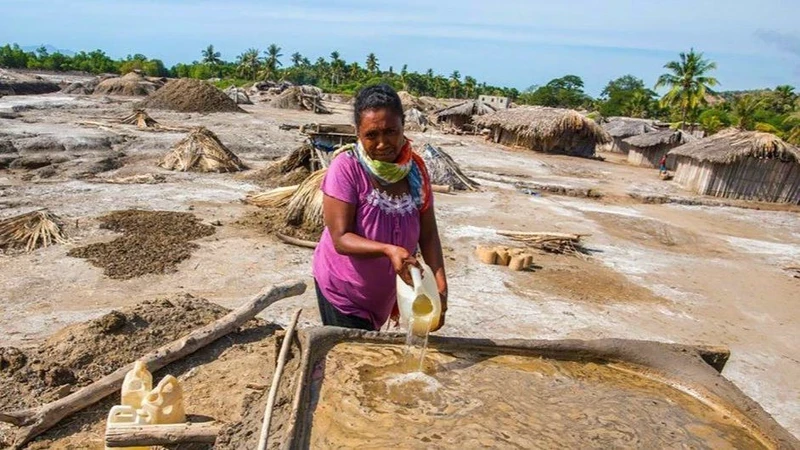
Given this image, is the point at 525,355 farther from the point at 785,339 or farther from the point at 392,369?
the point at 785,339

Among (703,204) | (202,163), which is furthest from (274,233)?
(703,204)

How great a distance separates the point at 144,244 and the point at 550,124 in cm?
1844

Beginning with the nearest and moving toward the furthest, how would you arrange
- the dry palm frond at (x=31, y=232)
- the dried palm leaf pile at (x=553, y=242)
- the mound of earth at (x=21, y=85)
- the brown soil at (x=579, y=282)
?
the dry palm frond at (x=31, y=232) → the brown soil at (x=579, y=282) → the dried palm leaf pile at (x=553, y=242) → the mound of earth at (x=21, y=85)

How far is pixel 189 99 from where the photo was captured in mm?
24672

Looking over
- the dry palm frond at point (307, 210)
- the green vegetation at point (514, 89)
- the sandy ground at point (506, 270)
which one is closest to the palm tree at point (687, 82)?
the green vegetation at point (514, 89)

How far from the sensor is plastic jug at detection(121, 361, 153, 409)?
238 cm

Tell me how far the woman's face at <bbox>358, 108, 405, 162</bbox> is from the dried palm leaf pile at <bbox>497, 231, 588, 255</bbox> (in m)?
6.73

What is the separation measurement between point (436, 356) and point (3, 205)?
8222 millimetres

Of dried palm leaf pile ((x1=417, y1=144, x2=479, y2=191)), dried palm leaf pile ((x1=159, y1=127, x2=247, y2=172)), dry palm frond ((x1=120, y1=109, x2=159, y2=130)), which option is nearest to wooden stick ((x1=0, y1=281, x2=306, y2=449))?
dried palm leaf pile ((x1=159, y1=127, x2=247, y2=172))

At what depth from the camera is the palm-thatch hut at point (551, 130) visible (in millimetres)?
22047

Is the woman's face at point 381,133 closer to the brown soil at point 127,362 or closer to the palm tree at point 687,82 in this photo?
the brown soil at point 127,362

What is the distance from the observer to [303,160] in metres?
11.2

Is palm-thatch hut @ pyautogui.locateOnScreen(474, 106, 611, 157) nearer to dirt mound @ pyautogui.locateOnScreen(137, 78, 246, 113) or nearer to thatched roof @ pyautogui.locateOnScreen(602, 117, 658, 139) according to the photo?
thatched roof @ pyautogui.locateOnScreen(602, 117, 658, 139)

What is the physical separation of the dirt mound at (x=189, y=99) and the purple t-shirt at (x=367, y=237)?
24472 millimetres
